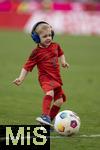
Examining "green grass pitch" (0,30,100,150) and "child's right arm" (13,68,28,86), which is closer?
"green grass pitch" (0,30,100,150)

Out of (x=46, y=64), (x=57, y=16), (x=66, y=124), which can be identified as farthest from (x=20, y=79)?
(x=57, y=16)

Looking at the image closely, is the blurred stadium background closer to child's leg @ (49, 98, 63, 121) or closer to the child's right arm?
child's leg @ (49, 98, 63, 121)

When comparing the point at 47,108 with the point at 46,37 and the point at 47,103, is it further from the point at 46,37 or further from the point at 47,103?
the point at 46,37

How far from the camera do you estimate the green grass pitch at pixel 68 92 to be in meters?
10.2

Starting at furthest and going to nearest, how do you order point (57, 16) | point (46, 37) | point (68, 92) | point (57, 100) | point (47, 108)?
point (57, 16), point (68, 92), point (57, 100), point (46, 37), point (47, 108)

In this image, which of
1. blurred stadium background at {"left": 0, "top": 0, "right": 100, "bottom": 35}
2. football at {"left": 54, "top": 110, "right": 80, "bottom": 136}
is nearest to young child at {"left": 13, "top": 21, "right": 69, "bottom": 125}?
football at {"left": 54, "top": 110, "right": 80, "bottom": 136}

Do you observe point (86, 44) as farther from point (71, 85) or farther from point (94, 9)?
point (71, 85)

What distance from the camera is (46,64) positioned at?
11.0 metres

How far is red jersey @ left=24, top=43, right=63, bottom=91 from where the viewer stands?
10.9 m

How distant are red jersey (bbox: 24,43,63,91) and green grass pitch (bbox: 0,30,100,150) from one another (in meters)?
0.83

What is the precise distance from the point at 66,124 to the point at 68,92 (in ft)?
19.8

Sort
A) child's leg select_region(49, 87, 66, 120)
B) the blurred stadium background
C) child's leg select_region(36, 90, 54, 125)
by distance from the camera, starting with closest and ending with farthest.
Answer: child's leg select_region(36, 90, 54, 125) < child's leg select_region(49, 87, 66, 120) < the blurred stadium background

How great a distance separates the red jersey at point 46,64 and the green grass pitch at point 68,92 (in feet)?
2.74

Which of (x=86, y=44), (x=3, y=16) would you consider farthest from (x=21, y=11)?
(x=86, y=44)
